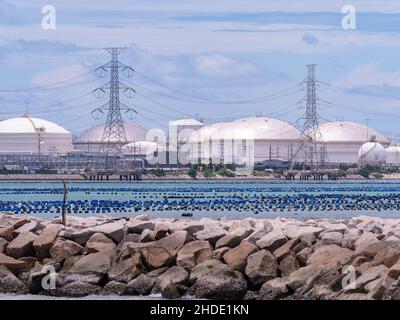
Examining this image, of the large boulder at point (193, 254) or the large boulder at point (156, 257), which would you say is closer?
the large boulder at point (193, 254)

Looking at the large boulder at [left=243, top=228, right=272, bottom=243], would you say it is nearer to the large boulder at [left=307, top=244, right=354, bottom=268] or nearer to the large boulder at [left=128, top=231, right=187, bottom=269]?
the large boulder at [left=128, top=231, right=187, bottom=269]

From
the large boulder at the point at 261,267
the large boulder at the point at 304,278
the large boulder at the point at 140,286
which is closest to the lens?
the large boulder at the point at 304,278

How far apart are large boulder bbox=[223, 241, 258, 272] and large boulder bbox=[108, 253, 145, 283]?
215 centimetres

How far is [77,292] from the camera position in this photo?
29.2m

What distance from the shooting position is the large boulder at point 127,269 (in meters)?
29.5

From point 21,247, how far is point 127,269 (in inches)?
141

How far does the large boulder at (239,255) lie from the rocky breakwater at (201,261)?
0.08ft

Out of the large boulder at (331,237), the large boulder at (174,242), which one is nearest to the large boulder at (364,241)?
the large boulder at (331,237)

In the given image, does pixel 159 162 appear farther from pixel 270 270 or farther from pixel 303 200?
pixel 270 270

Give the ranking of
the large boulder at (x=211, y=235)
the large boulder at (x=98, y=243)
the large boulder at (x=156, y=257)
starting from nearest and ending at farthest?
the large boulder at (x=156, y=257)
the large boulder at (x=98, y=243)
the large boulder at (x=211, y=235)

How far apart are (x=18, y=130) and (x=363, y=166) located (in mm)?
57009

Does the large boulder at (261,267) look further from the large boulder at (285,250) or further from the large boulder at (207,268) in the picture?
the large boulder at (207,268)

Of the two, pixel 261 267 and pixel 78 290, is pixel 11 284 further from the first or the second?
pixel 261 267
